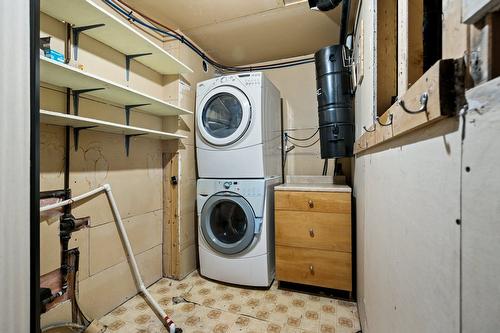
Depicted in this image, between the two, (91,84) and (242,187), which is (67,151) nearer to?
(91,84)

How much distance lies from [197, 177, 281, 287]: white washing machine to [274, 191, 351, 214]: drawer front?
0.49ft

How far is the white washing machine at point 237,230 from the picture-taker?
74.2 inches

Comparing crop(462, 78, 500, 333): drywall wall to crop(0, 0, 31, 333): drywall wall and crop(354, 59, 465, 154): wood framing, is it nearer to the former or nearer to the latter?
crop(354, 59, 465, 154): wood framing

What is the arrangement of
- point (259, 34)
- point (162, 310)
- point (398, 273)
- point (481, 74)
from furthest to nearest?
point (259, 34), point (162, 310), point (398, 273), point (481, 74)

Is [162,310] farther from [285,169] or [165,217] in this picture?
[285,169]

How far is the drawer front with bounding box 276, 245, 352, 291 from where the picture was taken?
1696 mm

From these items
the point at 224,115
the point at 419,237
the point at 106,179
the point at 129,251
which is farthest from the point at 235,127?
the point at 419,237

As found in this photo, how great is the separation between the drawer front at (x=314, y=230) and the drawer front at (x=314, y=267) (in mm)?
48

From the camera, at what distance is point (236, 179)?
6.53 feet

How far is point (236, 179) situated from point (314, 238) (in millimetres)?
774

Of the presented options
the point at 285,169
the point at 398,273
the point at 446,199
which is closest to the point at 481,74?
the point at 446,199

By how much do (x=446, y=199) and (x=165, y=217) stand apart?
205cm

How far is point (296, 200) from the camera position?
1.82 metres

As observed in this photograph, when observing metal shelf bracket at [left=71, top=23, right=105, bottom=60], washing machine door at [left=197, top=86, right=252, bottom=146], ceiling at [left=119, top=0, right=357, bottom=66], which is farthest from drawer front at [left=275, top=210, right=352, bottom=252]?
metal shelf bracket at [left=71, top=23, right=105, bottom=60]
